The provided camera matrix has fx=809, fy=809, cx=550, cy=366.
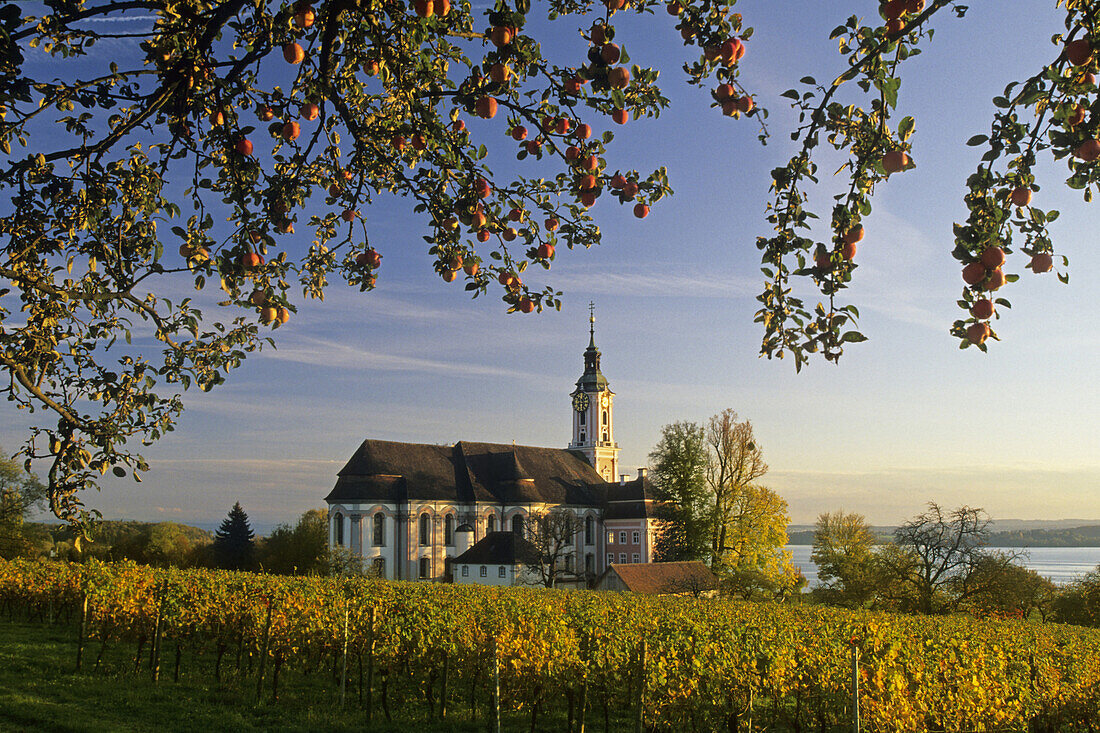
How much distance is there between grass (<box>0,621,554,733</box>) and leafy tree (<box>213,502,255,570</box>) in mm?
42697

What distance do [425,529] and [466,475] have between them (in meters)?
6.28

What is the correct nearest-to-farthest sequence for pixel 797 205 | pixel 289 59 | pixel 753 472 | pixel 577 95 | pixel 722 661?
pixel 797 205
pixel 289 59
pixel 577 95
pixel 722 661
pixel 753 472

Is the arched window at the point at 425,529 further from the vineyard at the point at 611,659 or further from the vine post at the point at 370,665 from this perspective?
the vine post at the point at 370,665

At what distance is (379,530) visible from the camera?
58.9 meters

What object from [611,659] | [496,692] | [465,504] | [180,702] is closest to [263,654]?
[180,702]

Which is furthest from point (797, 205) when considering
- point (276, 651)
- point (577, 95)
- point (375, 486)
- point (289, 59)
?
point (375, 486)

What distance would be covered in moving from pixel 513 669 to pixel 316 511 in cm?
7011

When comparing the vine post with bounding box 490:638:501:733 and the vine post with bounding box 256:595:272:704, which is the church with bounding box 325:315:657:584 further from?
the vine post with bounding box 490:638:501:733

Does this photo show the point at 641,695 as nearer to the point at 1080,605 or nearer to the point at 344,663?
the point at 344,663

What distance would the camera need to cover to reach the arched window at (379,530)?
58.4 m

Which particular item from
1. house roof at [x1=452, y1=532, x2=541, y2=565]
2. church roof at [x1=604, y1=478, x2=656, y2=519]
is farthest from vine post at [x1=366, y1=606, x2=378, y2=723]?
church roof at [x1=604, y1=478, x2=656, y2=519]

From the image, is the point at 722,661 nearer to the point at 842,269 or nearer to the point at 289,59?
the point at 842,269

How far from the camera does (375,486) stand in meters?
59.6

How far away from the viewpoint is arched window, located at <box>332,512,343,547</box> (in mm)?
57406
